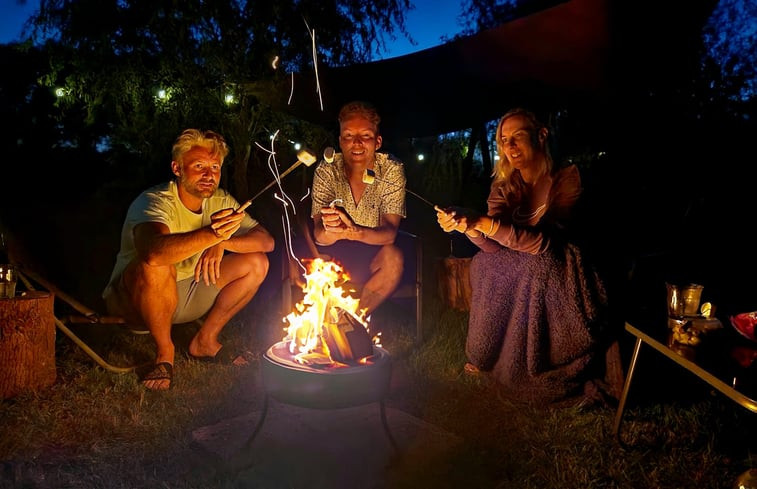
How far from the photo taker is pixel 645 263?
419 centimetres

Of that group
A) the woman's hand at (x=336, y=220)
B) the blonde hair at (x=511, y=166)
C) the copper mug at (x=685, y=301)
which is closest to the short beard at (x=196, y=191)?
the woman's hand at (x=336, y=220)

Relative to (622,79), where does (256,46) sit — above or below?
above

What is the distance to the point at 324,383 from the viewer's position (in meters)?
2.53

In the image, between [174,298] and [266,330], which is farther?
[266,330]

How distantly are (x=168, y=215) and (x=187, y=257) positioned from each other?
0.37 metres

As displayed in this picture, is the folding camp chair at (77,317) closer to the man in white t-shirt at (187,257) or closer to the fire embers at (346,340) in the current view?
the man in white t-shirt at (187,257)

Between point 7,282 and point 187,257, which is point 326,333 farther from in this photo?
point 7,282

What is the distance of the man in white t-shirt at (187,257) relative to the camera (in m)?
3.69

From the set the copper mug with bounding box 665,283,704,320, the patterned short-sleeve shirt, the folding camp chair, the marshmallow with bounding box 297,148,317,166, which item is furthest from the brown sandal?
the copper mug with bounding box 665,283,704,320

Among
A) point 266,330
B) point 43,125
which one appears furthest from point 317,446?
point 43,125

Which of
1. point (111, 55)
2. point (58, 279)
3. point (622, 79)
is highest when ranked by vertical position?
point (111, 55)

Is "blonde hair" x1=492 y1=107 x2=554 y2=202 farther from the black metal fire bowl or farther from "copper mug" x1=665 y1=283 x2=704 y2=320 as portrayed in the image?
the black metal fire bowl

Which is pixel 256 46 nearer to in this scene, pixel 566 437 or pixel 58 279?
A: pixel 58 279

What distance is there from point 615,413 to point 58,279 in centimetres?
492
